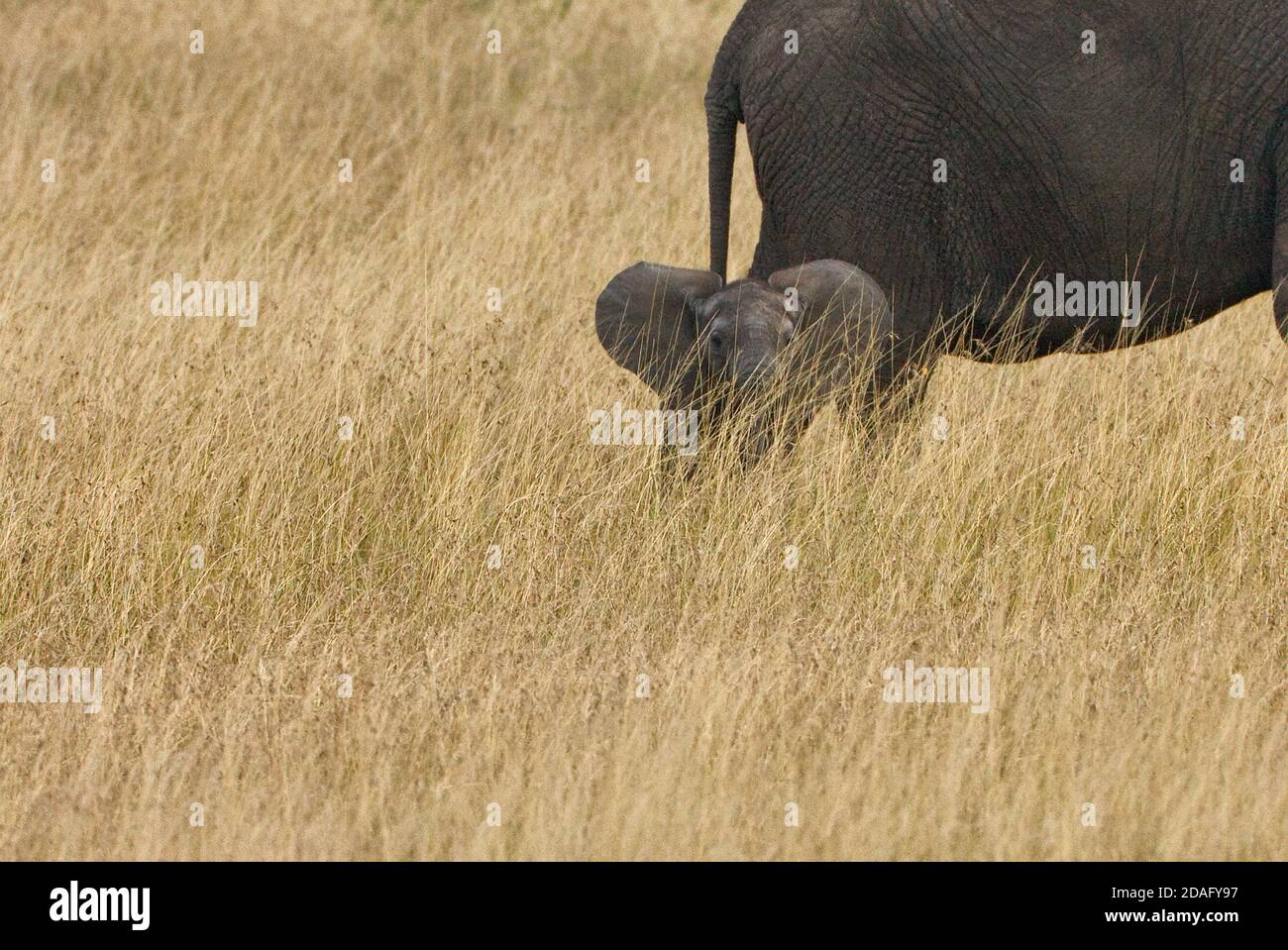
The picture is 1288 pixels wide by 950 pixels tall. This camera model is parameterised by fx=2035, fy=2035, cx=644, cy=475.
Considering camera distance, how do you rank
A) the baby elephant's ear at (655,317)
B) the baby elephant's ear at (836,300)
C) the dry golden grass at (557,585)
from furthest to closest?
the baby elephant's ear at (655,317) < the baby elephant's ear at (836,300) < the dry golden grass at (557,585)

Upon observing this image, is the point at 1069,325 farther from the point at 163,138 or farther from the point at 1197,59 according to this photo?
the point at 163,138

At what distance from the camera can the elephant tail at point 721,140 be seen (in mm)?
7059

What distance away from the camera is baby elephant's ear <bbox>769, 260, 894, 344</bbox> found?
6.41 m

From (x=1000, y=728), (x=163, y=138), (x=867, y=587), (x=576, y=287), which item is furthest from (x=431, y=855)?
(x=163, y=138)

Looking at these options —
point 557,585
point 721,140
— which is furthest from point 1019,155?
point 557,585

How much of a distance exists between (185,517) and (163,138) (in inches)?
224

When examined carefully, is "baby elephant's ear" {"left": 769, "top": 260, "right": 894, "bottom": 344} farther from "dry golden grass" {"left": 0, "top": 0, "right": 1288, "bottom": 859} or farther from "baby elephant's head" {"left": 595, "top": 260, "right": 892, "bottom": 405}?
"dry golden grass" {"left": 0, "top": 0, "right": 1288, "bottom": 859}

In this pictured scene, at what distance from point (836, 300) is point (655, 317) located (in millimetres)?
611

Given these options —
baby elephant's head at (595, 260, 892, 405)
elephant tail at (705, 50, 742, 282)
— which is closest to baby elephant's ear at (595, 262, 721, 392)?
baby elephant's head at (595, 260, 892, 405)

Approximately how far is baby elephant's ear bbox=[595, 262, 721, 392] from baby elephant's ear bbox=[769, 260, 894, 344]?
0.32m

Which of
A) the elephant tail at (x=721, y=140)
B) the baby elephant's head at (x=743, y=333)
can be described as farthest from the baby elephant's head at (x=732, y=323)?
the elephant tail at (x=721, y=140)

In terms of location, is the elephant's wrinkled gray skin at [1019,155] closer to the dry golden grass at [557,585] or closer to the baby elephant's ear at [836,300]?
the baby elephant's ear at [836,300]

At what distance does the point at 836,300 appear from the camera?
6.41 m

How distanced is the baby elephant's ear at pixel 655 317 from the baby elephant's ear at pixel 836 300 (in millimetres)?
322
